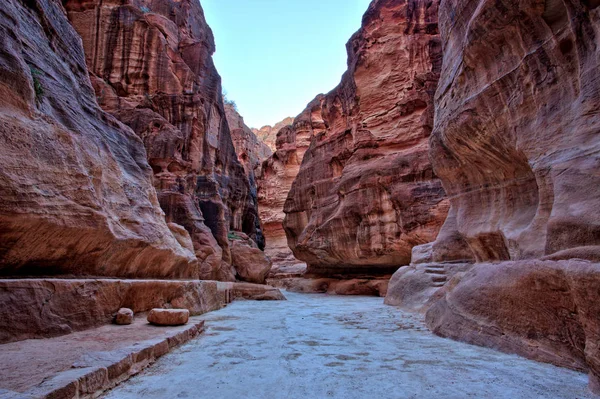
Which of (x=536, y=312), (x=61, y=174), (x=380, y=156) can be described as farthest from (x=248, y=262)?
(x=536, y=312)

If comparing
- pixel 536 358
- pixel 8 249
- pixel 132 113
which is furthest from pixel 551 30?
pixel 132 113

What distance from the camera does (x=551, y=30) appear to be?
4.70m

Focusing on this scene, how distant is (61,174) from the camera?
15.3 feet

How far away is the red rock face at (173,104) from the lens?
16578 mm

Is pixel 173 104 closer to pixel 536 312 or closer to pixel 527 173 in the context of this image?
pixel 527 173

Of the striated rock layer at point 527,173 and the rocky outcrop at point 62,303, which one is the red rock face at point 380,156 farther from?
the rocky outcrop at point 62,303

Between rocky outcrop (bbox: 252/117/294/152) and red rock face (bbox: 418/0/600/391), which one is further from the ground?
rocky outcrop (bbox: 252/117/294/152)

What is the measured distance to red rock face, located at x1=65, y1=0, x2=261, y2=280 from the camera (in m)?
16.6

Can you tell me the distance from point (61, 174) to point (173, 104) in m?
17.0

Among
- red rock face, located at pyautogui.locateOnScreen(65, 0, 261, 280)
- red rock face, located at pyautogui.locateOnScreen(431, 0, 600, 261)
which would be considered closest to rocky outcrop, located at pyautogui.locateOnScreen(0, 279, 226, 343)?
red rock face, located at pyautogui.locateOnScreen(431, 0, 600, 261)

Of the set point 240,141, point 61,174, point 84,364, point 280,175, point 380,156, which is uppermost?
point 240,141

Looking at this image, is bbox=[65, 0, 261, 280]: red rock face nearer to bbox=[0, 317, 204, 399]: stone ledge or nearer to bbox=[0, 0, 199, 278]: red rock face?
bbox=[0, 0, 199, 278]: red rock face

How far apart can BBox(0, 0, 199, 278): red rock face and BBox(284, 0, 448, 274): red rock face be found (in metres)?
10.8

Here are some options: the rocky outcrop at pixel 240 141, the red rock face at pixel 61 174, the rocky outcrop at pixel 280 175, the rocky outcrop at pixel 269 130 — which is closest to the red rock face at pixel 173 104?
the red rock face at pixel 61 174
